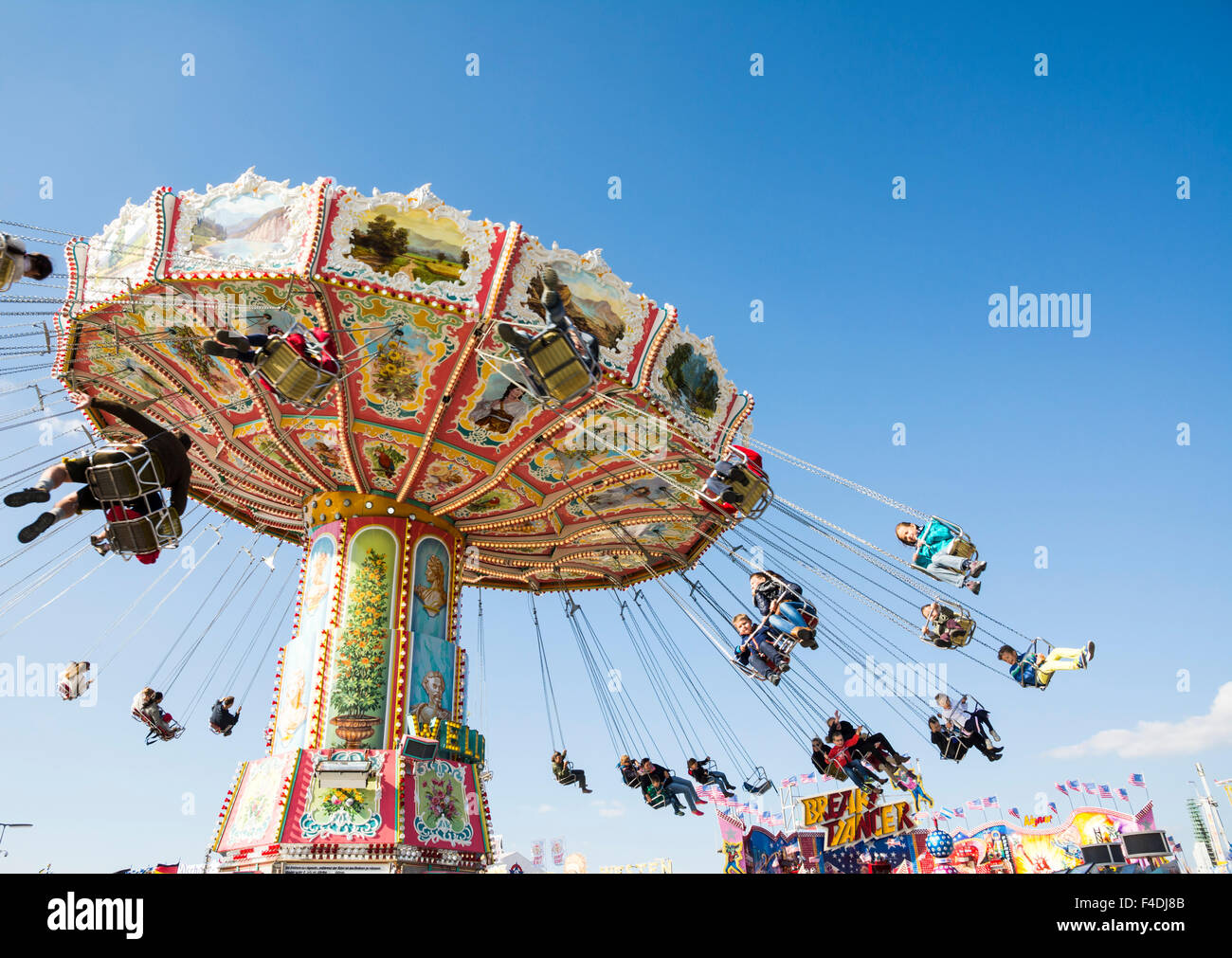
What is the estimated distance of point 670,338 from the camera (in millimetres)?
11672

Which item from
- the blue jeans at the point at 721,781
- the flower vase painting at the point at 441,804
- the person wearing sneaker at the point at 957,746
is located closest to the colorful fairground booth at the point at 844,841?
the blue jeans at the point at 721,781

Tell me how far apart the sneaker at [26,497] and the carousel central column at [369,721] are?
195 inches

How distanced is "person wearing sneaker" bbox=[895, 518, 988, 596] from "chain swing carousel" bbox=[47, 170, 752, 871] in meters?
3.23

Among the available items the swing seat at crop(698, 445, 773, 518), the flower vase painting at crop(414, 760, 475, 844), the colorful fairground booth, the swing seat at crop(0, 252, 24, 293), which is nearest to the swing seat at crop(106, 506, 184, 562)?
the swing seat at crop(0, 252, 24, 293)

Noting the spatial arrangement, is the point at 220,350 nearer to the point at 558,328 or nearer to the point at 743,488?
the point at 558,328

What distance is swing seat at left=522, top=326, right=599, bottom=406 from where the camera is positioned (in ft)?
30.7

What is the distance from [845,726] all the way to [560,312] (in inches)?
350

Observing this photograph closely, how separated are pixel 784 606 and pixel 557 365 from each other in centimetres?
543

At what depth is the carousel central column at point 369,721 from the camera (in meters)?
10.8

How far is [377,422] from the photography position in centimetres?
1232

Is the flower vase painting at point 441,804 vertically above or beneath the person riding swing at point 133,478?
beneath

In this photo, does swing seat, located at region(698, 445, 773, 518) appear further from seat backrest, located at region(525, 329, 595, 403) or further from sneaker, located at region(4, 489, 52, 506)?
sneaker, located at region(4, 489, 52, 506)

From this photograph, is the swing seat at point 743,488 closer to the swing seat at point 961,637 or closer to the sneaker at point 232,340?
the swing seat at point 961,637

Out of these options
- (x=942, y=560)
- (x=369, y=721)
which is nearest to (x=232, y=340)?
(x=369, y=721)
